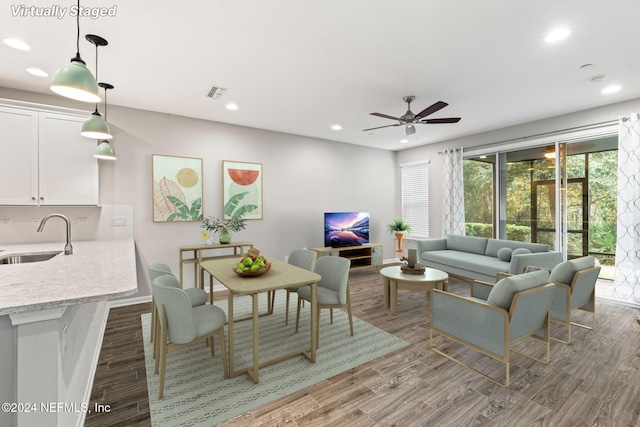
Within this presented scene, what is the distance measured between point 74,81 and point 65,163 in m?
2.37

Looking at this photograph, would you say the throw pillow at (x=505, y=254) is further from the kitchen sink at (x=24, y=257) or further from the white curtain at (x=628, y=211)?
the kitchen sink at (x=24, y=257)

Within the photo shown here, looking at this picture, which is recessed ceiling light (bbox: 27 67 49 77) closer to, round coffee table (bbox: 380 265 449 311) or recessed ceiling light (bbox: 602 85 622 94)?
round coffee table (bbox: 380 265 449 311)

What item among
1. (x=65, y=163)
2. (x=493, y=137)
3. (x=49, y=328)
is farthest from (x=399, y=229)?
(x=49, y=328)

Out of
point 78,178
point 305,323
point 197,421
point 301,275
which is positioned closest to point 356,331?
point 305,323

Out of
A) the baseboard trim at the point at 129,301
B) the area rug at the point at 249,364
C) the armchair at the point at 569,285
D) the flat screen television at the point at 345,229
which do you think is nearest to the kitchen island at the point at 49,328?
the area rug at the point at 249,364

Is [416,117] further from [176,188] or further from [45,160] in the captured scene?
[45,160]

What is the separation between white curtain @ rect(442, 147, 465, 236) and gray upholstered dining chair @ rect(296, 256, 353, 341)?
3676mm

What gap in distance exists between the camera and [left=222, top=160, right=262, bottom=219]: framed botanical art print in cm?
479

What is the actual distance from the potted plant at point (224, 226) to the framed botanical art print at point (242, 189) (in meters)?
0.15

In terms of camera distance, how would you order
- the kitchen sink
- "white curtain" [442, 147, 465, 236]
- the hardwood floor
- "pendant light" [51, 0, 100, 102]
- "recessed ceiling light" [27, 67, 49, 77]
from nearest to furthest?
"pendant light" [51, 0, 100, 102]
the hardwood floor
the kitchen sink
"recessed ceiling light" [27, 67, 49, 77]
"white curtain" [442, 147, 465, 236]

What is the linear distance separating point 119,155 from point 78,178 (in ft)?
2.18

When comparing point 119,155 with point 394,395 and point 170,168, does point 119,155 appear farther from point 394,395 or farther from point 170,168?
point 394,395

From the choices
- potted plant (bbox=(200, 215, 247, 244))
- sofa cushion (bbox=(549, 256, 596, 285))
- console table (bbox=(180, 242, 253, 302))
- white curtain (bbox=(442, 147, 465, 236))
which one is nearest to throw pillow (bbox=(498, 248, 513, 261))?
white curtain (bbox=(442, 147, 465, 236))

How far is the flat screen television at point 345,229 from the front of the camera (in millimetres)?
5562
